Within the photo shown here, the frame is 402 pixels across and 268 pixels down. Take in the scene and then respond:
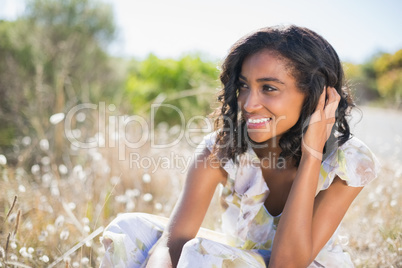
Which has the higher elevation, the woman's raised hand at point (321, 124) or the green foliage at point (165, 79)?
the woman's raised hand at point (321, 124)

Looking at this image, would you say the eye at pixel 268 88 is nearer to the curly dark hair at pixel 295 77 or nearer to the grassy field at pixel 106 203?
the curly dark hair at pixel 295 77

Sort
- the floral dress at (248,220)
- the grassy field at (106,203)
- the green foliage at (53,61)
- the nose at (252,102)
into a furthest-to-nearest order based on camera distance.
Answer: the green foliage at (53,61), the grassy field at (106,203), the nose at (252,102), the floral dress at (248,220)

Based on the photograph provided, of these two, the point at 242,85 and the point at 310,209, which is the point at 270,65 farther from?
the point at 310,209

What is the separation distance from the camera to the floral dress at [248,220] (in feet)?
6.04

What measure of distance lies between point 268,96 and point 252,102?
9 cm

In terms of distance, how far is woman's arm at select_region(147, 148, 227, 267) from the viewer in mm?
1815

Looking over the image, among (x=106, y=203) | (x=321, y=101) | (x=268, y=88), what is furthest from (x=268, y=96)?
(x=106, y=203)

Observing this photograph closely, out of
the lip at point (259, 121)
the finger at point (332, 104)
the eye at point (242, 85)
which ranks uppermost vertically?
the eye at point (242, 85)

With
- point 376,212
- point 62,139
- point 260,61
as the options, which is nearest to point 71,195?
point 62,139

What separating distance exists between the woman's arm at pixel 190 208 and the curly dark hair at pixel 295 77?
0.09 meters

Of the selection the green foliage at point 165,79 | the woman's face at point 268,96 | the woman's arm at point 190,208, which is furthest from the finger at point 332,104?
the green foliage at point 165,79

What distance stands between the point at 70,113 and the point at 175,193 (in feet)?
6.39

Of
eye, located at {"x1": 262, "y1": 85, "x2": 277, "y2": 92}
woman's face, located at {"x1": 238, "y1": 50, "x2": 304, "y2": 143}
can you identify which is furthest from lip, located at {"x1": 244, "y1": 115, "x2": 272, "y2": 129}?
eye, located at {"x1": 262, "y1": 85, "x2": 277, "y2": 92}

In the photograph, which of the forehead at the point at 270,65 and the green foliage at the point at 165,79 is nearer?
the forehead at the point at 270,65
